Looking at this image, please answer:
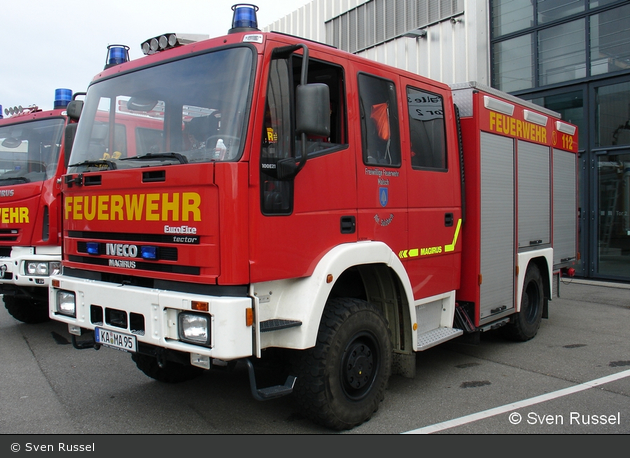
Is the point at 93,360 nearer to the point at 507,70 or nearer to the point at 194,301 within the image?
the point at 194,301

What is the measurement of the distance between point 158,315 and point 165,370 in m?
1.58

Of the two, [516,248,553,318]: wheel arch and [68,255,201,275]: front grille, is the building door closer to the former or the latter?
[516,248,553,318]: wheel arch

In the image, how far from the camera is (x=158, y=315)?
3.59m

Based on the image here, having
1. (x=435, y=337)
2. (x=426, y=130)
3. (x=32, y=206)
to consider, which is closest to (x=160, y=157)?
(x=426, y=130)

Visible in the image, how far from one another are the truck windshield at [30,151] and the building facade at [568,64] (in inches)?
312

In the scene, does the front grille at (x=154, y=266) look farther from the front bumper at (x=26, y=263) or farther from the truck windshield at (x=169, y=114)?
the front bumper at (x=26, y=263)

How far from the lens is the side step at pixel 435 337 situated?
4723 millimetres

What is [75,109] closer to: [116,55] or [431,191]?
[116,55]

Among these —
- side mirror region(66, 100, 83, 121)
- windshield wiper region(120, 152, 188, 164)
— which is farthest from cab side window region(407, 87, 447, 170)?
side mirror region(66, 100, 83, 121)

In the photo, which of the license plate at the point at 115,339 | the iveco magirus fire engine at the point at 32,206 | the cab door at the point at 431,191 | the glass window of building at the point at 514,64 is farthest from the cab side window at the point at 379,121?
the glass window of building at the point at 514,64

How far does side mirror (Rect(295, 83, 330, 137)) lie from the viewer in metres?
3.46

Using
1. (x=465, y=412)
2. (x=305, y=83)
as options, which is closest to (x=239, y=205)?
(x=305, y=83)

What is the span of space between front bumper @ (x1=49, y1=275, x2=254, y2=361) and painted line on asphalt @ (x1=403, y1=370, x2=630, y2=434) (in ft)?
5.05

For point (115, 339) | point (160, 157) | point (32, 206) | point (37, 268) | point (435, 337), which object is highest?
point (160, 157)
